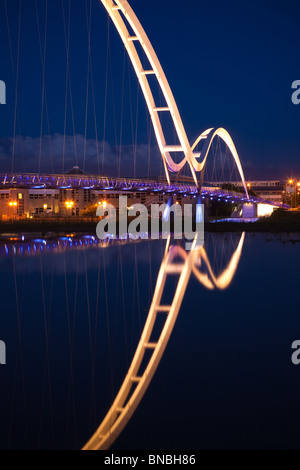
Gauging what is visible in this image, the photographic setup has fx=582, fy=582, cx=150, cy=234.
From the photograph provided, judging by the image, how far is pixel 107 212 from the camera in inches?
2063

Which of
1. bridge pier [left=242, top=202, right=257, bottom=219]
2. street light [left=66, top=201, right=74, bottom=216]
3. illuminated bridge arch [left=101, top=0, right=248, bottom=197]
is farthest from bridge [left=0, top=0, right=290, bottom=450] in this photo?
bridge pier [left=242, top=202, right=257, bottom=219]

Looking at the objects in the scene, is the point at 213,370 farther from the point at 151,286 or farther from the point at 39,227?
the point at 39,227

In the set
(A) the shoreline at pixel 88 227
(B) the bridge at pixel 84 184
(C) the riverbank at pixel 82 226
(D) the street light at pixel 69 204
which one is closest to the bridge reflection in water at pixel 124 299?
(B) the bridge at pixel 84 184

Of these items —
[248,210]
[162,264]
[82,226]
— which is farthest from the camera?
[248,210]

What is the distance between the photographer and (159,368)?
609 cm

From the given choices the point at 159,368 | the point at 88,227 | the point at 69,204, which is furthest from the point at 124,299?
the point at 69,204

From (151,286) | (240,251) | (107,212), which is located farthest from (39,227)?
(151,286)

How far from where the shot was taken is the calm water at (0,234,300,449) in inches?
179

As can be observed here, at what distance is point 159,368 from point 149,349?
75 centimetres

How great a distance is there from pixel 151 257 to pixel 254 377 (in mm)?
13202

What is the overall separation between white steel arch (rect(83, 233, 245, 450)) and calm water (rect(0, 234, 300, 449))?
84 millimetres

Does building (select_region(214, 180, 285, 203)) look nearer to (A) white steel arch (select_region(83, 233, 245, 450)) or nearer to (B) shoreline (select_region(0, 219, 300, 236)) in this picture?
(B) shoreline (select_region(0, 219, 300, 236))

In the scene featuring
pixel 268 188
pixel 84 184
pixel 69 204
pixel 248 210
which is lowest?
pixel 248 210

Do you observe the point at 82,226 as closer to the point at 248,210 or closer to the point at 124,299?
the point at 124,299
